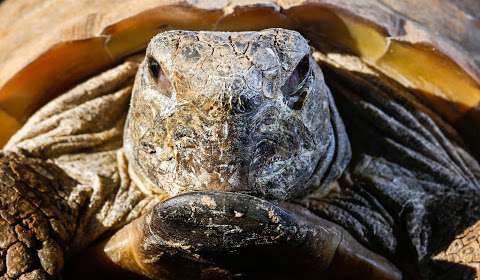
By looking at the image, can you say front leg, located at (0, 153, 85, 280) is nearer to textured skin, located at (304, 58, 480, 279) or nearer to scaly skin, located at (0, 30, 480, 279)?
scaly skin, located at (0, 30, 480, 279)

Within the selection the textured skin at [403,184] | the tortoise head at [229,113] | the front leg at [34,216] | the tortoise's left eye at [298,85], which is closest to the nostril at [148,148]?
the tortoise head at [229,113]

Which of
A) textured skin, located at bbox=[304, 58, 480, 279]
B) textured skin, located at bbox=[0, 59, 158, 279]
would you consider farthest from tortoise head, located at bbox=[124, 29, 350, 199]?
textured skin, located at bbox=[304, 58, 480, 279]

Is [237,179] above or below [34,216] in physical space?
above

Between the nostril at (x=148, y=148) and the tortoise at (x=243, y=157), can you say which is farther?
the nostril at (x=148, y=148)

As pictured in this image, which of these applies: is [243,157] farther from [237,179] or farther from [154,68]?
[154,68]

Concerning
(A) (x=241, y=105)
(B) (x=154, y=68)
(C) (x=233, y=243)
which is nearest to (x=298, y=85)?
(A) (x=241, y=105)

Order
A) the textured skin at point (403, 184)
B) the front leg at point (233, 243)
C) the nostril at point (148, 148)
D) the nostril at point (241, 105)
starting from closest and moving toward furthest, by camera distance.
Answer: the front leg at point (233, 243), the nostril at point (241, 105), the nostril at point (148, 148), the textured skin at point (403, 184)

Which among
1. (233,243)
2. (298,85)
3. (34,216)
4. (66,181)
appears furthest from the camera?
(66,181)

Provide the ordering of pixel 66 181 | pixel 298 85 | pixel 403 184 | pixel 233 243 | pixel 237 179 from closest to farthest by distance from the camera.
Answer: pixel 233 243 < pixel 237 179 < pixel 298 85 < pixel 66 181 < pixel 403 184

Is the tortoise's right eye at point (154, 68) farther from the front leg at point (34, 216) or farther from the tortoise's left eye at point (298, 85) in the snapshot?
the front leg at point (34, 216)
